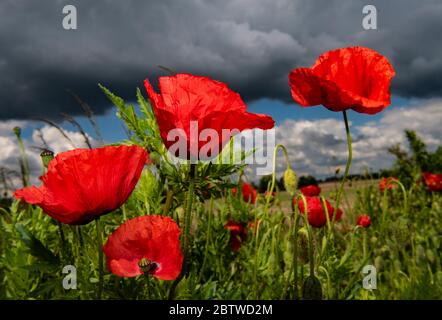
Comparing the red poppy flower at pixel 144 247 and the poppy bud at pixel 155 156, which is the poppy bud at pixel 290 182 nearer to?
the poppy bud at pixel 155 156

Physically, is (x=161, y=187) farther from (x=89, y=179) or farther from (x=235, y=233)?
(x=235, y=233)

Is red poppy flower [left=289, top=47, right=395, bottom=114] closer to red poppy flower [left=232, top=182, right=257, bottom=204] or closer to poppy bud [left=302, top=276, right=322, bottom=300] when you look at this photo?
poppy bud [left=302, top=276, right=322, bottom=300]

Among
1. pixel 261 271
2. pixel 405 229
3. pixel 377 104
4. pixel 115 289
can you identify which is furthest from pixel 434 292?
pixel 115 289

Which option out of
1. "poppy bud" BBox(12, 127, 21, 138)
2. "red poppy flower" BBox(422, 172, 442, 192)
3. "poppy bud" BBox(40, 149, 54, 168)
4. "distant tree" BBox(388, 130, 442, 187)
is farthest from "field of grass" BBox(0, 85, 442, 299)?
"distant tree" BBox(388, 130, 442, 187)

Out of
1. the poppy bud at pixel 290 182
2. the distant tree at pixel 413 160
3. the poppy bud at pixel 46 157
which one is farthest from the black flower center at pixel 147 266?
the distant tree at pixel 413 160

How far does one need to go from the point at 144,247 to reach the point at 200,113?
0.19m

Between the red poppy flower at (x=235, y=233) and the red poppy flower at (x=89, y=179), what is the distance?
1161 mm

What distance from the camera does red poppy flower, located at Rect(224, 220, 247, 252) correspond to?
1.78m

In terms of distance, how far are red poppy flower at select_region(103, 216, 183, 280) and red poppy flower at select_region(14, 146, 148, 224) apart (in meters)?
0.04

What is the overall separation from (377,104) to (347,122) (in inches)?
2.8

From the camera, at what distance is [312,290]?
76 centimetres

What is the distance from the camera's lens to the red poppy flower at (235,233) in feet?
5.85

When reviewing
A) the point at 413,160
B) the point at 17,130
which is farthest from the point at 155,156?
the point at 413,160

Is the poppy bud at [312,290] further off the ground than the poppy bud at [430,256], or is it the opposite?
the poppy bud at [430,256]
